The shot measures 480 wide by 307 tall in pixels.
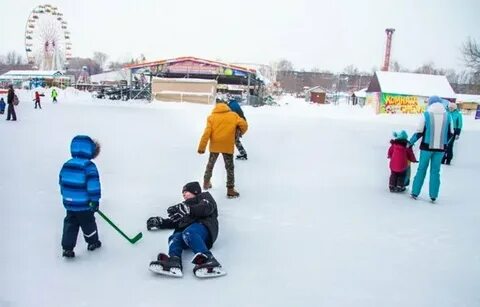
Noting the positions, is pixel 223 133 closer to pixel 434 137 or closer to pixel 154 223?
pixel 154 223

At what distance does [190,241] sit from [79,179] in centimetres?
106

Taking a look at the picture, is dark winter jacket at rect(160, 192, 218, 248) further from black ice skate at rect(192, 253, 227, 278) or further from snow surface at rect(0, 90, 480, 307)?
black ice skate at rect(192, 253, 227, 278)

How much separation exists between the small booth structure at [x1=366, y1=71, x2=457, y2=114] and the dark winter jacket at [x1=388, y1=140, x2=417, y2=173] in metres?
36.9

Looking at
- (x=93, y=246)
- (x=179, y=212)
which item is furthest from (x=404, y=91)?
(x=93, y=246)

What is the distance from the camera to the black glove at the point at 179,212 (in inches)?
155

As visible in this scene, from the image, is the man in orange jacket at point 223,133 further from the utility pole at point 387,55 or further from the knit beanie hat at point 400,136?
the utility pole at point 387,55

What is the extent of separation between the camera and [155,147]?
34.4 feet

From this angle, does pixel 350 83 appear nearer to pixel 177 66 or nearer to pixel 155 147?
pixel 177 66

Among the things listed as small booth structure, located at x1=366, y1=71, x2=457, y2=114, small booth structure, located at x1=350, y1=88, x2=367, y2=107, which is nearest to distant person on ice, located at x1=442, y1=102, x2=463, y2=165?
small booth structure, located at x1=366, y1=71, x2=457, y2=114

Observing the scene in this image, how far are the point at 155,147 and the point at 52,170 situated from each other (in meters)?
3.51

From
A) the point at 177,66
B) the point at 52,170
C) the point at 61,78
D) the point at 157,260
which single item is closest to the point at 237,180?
the point at 52,170

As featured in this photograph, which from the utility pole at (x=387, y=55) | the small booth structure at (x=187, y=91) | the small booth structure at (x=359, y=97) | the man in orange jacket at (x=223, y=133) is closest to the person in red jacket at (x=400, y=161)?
the man in orange jacket at (x=223, y=133)

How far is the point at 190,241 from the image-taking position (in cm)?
364

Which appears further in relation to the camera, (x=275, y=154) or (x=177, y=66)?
(x=177, y=66)
